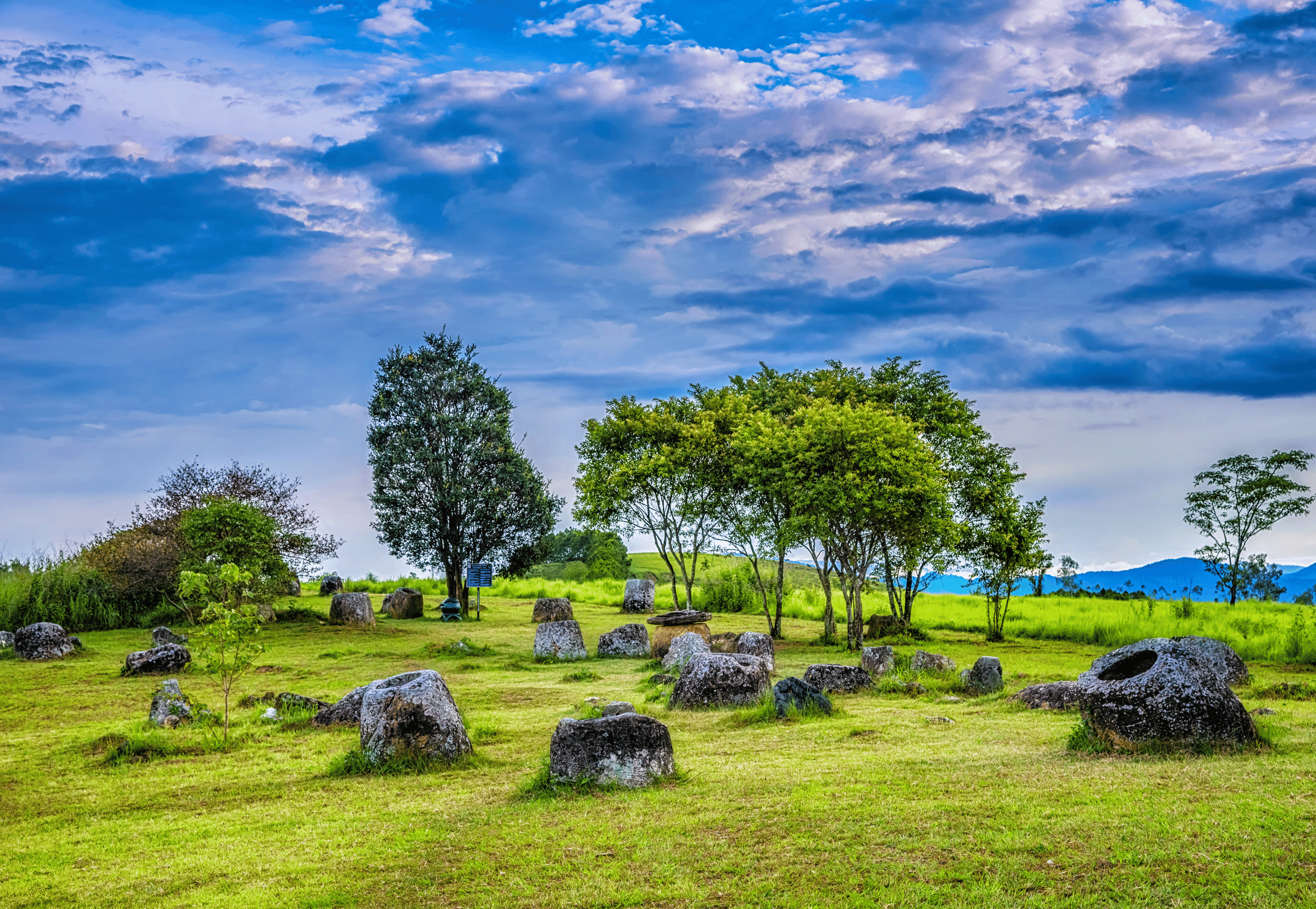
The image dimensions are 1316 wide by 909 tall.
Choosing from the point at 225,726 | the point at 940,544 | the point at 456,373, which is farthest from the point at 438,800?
the point at 456,373

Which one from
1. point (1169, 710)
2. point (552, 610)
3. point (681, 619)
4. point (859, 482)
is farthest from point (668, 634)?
point (1169, 710)

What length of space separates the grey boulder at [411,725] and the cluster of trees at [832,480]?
756 inches

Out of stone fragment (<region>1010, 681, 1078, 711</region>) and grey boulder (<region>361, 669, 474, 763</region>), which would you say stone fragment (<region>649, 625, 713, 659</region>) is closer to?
stone fragment (<region>1010, 681, 1078, 711</region>)

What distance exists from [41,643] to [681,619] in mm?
19989

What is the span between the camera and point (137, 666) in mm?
24516

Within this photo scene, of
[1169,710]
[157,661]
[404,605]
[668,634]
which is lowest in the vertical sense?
[157,661]

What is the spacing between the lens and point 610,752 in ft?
35.7

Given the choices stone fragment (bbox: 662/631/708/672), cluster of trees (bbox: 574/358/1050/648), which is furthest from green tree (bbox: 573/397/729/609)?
stone fragment (bbox: 662/631/708/672)

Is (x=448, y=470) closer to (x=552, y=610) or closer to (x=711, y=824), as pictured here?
(x=552, y=610)

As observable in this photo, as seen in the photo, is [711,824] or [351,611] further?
[351,611]

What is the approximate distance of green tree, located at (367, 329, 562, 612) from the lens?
141 feet

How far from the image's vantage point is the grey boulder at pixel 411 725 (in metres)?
12.6

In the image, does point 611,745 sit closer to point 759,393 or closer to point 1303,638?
point 1303,638

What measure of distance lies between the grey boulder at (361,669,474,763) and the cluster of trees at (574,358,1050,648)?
1921 centimetres
